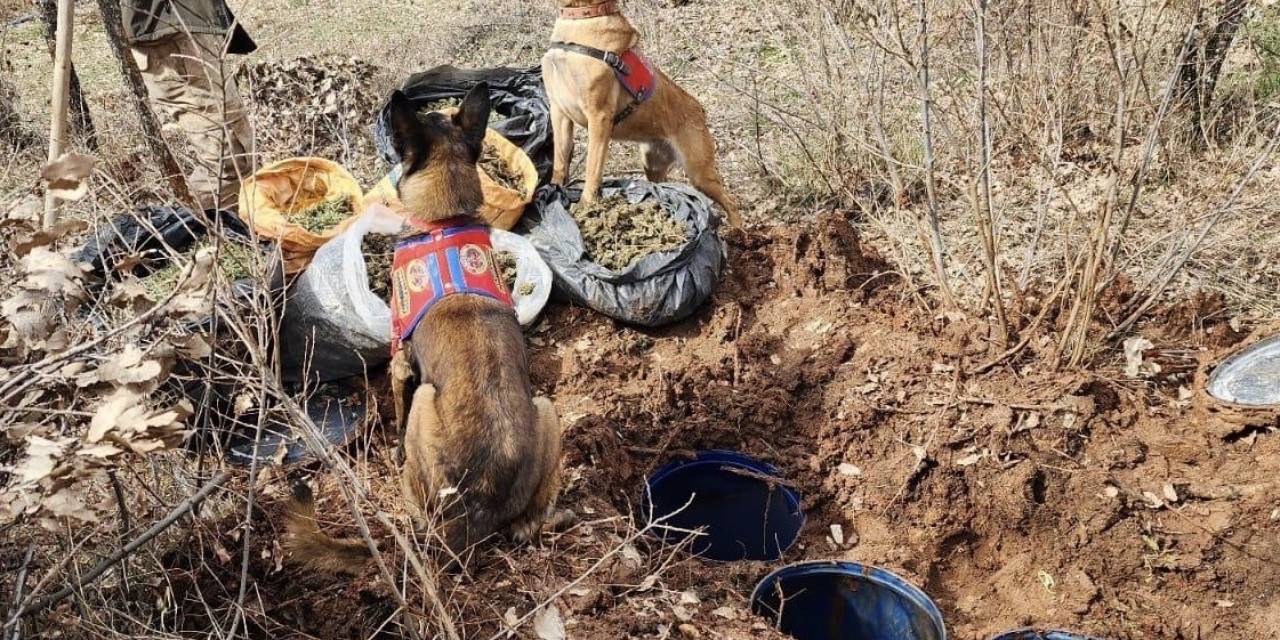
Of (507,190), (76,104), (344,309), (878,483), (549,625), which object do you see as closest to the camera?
(549,625)

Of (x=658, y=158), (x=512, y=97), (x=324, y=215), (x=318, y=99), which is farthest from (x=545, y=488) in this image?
(x=318, y=99)

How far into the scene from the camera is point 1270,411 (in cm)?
393

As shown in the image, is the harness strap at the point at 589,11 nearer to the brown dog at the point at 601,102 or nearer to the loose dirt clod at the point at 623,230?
the brown dog at the point at 601,102

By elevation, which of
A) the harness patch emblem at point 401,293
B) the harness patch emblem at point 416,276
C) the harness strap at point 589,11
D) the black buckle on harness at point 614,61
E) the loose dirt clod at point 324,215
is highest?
the harness strap at point 589,11

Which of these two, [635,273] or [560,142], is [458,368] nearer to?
[635,273]

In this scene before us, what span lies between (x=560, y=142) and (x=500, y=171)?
0.56 m

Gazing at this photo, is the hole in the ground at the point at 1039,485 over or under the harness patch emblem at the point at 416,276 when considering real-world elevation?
under

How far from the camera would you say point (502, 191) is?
5.18 meters

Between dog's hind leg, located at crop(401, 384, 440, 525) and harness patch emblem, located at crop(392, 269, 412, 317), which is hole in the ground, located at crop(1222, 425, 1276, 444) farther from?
harness patch emblem, located at crop(392, 269, 412, 317)

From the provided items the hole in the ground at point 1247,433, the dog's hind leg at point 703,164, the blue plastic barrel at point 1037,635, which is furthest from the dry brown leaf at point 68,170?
the dog's hind leg at point 703,164

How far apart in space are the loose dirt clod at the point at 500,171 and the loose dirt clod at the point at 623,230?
369 mm

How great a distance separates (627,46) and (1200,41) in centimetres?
363

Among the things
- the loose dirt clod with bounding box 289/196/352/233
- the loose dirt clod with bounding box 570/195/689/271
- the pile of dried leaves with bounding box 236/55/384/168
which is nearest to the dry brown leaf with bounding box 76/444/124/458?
the loose dirt clod with bounding box 289/196/352/233

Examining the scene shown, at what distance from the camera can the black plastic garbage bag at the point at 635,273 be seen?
512 cm
